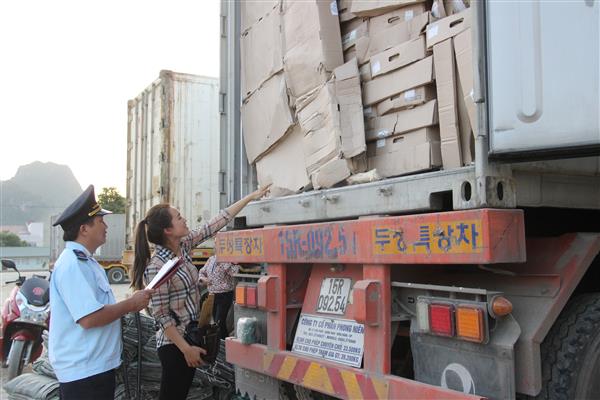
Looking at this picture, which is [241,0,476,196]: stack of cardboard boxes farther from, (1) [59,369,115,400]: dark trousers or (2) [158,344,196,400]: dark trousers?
(1) [59,369,115,400]: dark trousers

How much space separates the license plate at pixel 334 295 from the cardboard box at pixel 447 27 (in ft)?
3.97

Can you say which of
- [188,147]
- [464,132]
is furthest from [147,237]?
[188,147]

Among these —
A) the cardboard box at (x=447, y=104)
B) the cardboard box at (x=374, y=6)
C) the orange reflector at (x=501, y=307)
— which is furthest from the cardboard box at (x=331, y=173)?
the orange reflector at (x=501, y=307)

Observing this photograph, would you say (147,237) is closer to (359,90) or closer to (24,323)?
(359,90)

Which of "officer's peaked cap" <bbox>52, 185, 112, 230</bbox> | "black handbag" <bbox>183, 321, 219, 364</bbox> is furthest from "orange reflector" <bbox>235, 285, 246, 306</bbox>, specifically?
"officer's peaked cap" <bbox>52, 185, 112, 230</bbox>

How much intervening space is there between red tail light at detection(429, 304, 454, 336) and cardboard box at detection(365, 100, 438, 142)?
812 mm

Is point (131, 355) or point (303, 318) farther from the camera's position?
point (131, 355)

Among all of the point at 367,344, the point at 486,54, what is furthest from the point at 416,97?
the point at 367,344

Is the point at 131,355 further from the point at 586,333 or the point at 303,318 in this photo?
the point at 586,333

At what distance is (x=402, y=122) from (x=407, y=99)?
11 cm

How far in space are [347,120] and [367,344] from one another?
1094 mm

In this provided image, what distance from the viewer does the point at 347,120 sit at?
288 centimetres

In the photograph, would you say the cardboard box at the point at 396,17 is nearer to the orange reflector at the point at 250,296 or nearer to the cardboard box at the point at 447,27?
the cardboard box at the point at 447,27

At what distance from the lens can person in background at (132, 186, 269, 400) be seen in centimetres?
339
